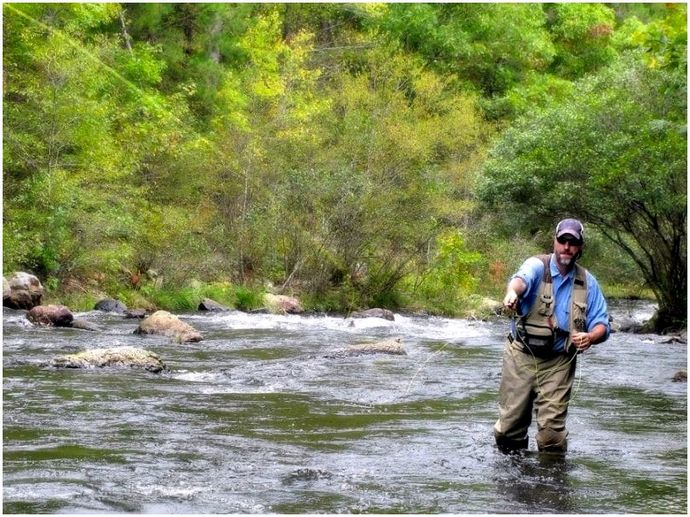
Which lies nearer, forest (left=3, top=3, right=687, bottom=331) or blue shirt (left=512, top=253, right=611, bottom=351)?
blue shirt (left=512, top=253, right=611, bottom=351)

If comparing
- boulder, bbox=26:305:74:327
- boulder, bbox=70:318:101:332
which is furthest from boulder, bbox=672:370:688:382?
boulder, bbox=26:305:74:327

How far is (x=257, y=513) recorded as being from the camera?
580 cm

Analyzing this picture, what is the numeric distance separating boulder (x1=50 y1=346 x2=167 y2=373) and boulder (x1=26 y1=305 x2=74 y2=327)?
5.22 metres

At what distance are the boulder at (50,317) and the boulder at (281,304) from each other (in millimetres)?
6764

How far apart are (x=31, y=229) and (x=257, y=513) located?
677 inches

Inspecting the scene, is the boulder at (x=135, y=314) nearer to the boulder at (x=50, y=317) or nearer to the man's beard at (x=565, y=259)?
the boulder at (x=50, y=317)

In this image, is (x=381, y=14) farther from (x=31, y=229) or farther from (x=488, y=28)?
(x=31, y=229)

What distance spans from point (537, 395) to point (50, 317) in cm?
1189

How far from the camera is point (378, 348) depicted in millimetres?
14984

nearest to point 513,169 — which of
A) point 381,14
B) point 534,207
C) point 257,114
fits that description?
point 534,207

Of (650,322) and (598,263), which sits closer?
(650,322)

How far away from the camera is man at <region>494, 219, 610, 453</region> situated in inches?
275

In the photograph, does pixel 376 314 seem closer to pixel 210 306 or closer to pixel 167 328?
pixel 210 306

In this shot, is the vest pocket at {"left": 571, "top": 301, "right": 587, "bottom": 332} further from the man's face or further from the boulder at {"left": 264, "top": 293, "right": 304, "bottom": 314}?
the boulder at {"left": 264, "top": 293, "right": 304, "bottom": 314}
